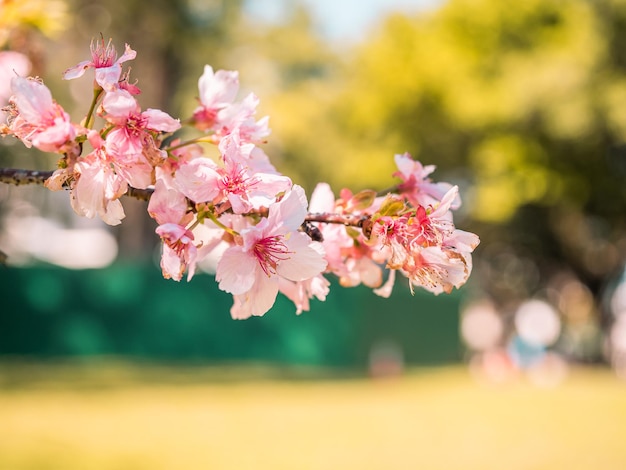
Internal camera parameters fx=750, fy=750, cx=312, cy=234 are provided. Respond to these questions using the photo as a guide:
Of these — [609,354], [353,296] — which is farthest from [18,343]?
[609,354]

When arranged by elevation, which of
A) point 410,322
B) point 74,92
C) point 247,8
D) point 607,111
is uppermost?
point 247,8

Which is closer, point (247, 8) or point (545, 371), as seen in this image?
point (545, 371)

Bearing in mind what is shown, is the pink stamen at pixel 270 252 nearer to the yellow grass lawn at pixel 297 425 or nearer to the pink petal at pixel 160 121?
the pink petal at pixel 160 121

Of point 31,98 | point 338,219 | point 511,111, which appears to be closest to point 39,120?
point 31,98

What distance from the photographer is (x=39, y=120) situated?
86 cm

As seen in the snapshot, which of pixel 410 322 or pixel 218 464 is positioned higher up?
pixel 410 322

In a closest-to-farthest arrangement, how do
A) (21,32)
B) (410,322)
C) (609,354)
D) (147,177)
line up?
(147,177) → (21,32) → (410,322) → (609,354)

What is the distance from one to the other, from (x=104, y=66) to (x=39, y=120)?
4.0 inches

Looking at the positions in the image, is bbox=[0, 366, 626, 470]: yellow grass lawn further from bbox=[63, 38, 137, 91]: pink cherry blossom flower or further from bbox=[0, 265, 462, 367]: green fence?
bbox=[63, 38, 137, 91]: pink cherry blossom flower

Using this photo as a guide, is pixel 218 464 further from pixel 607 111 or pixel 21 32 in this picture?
pixel 607 111

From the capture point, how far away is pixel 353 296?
1212 cm

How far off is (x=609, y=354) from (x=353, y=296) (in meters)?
6.34

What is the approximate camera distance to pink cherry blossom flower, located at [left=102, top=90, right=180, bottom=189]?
2.77 ft

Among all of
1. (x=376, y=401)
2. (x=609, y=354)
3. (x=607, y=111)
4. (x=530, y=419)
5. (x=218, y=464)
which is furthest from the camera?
(x=609, y=354)
